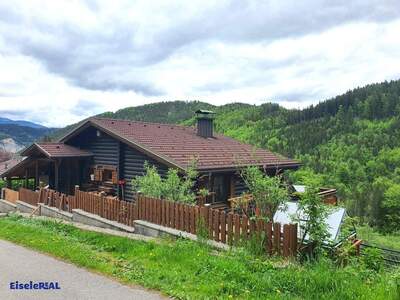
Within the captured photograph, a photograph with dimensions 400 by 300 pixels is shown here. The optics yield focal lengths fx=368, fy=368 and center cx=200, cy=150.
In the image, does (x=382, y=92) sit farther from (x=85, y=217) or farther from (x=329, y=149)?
(x=85, y=217)

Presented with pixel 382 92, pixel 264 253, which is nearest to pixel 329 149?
pixel 382 92

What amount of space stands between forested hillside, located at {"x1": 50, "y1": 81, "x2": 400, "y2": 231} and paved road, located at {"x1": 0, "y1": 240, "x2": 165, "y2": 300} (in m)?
47.3

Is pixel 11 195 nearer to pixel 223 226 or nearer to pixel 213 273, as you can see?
pixel 223 226

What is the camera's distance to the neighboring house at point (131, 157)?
622 inches

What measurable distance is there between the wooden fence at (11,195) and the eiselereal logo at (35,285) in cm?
1455

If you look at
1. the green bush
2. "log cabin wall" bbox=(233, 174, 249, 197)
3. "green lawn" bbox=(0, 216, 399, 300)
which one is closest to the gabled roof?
"log cabin wall" bbox=(233, 174, 249, 197)

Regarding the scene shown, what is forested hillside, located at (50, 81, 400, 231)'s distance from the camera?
185 feet

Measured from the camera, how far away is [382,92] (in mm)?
117750

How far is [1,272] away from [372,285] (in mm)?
6708

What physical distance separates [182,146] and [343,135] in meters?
92.2

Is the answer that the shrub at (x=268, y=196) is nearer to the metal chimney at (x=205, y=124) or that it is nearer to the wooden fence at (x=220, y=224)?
the wooden fence at (x=220, y=224)

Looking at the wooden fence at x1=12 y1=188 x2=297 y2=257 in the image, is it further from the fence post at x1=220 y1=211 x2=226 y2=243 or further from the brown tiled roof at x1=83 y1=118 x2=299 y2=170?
the brown tiled roof at x1=83 y1=118 x2=299 y2=170

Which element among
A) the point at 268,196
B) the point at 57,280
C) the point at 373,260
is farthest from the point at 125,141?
the point at 373,260

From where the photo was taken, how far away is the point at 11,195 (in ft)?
66.8
